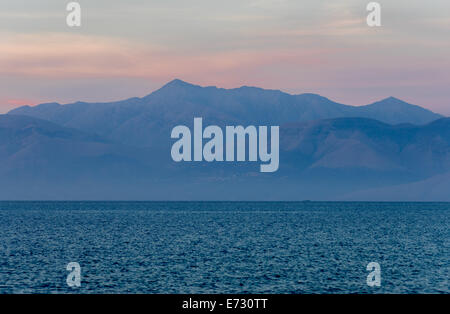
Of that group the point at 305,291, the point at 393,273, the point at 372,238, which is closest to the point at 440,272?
the point at 393,273

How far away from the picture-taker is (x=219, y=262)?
285 feet

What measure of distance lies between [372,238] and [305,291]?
71.4 meters

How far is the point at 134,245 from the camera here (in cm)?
11162

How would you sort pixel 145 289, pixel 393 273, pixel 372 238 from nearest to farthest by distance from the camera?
1. pixel 145 289
2. pixel 393 273
3. pixel 372 238

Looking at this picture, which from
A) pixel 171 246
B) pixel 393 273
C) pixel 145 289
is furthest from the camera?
pixel 171 246

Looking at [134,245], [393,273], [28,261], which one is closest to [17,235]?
[134,245]

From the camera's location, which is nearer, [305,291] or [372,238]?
[305,291]

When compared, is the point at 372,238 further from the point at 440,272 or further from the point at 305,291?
the point at 305,291

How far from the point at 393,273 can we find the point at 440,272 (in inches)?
221

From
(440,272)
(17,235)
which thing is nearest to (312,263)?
(440,272)
